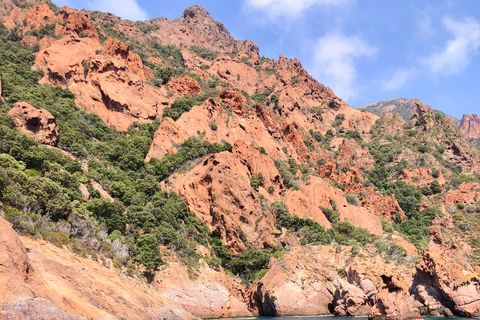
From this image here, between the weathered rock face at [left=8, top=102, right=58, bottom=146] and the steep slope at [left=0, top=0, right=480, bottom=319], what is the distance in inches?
11.7

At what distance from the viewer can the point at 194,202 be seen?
55812 mm

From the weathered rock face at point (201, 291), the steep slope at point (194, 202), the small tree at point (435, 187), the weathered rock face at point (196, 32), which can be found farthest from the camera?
the weathered rock face at point (196, 32)

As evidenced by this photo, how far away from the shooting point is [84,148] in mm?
Result: 55031

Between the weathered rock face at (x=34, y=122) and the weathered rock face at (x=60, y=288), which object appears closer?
the weathered rock face at (x=60, y=288)

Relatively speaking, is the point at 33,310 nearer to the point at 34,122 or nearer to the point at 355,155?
the point at 34,122

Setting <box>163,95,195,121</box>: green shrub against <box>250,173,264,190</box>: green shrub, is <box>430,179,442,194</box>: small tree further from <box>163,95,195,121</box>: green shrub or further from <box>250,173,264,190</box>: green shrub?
<box>163,95,195,121</box>: green shrub

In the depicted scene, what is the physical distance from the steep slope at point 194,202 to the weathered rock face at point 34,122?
30 cm

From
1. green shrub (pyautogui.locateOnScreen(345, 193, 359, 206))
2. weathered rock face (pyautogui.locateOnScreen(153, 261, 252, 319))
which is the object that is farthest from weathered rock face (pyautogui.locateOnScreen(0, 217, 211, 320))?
green shrub (pyautogui.locateOnScreen(345, 193, 359, 206))

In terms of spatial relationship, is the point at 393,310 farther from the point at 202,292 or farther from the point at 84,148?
the point at 84,148

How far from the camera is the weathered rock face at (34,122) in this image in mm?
47969

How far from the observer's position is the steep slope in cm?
2970

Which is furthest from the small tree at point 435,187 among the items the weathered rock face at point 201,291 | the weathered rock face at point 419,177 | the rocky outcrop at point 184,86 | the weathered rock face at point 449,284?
the weathered rock face at point 201,291

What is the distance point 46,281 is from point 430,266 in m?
35.2

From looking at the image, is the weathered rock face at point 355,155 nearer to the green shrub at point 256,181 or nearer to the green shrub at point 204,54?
the green shrub at point 256,181
